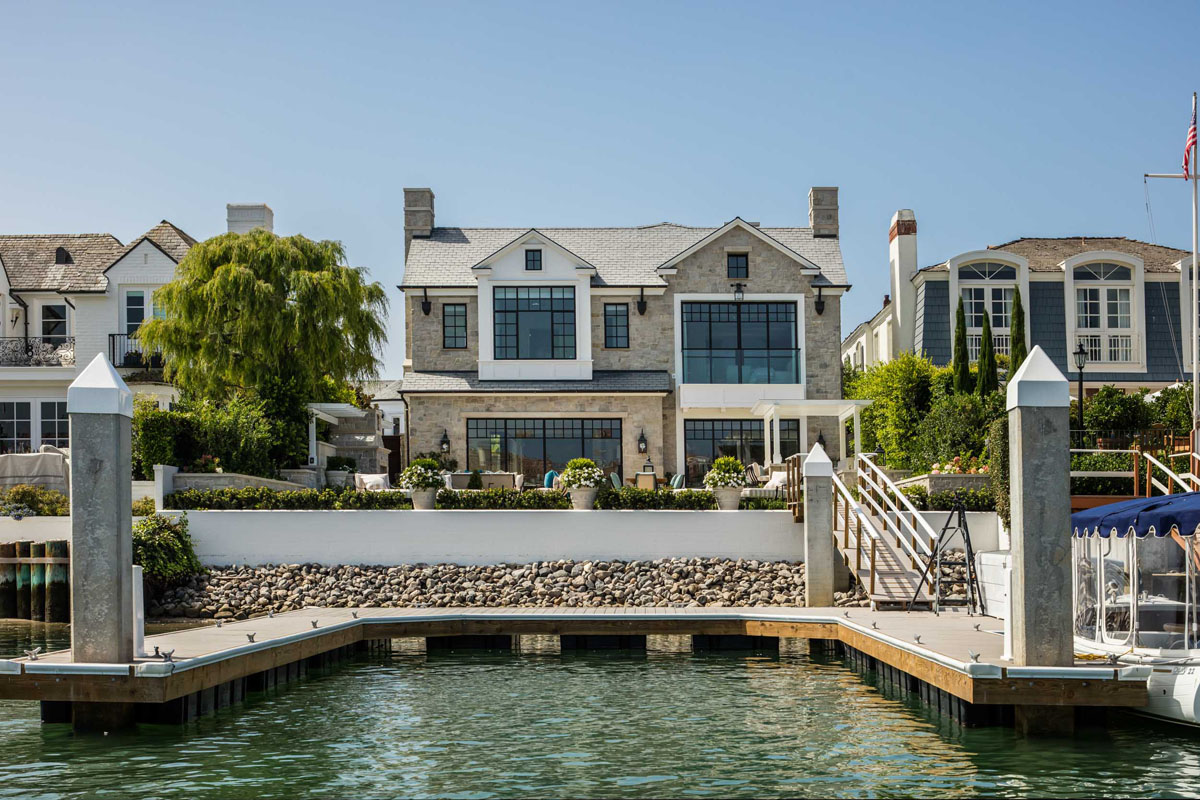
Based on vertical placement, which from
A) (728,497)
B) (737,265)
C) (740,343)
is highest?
(737,265)

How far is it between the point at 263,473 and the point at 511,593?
725 centimetres

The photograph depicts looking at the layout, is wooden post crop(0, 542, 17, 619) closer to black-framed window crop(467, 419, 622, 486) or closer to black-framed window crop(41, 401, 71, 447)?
black-framed window crop(41, 401, 71, 447)

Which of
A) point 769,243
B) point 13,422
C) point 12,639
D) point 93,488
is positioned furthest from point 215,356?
point 93,488

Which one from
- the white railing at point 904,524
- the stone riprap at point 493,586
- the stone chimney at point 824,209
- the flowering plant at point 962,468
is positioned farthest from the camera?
the stone chimney at point 824,209

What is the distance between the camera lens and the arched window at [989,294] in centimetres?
3459

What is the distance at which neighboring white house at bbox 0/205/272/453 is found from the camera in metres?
31.4

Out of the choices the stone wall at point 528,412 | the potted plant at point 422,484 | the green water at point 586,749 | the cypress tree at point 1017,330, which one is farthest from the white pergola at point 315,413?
the cypress tree at point 1017,330

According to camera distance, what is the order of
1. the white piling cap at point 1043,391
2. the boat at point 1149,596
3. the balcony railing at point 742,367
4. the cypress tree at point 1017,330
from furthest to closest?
the cypress tree at point 1017,330 → the balcony railing at point 742,367 → the boat at point 1149,596 → the white piling cap at point 1043,391

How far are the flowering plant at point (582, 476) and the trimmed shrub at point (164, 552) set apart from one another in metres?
6.55

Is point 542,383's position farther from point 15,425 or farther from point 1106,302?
point 1106,302

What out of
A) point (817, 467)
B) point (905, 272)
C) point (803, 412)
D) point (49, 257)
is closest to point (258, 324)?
point (49, 257)

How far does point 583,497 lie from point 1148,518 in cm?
1191

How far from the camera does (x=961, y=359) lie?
1253 inches

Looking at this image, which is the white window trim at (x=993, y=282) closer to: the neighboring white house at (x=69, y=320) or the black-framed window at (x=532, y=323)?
the black-framed window at (x=532, y=323)
